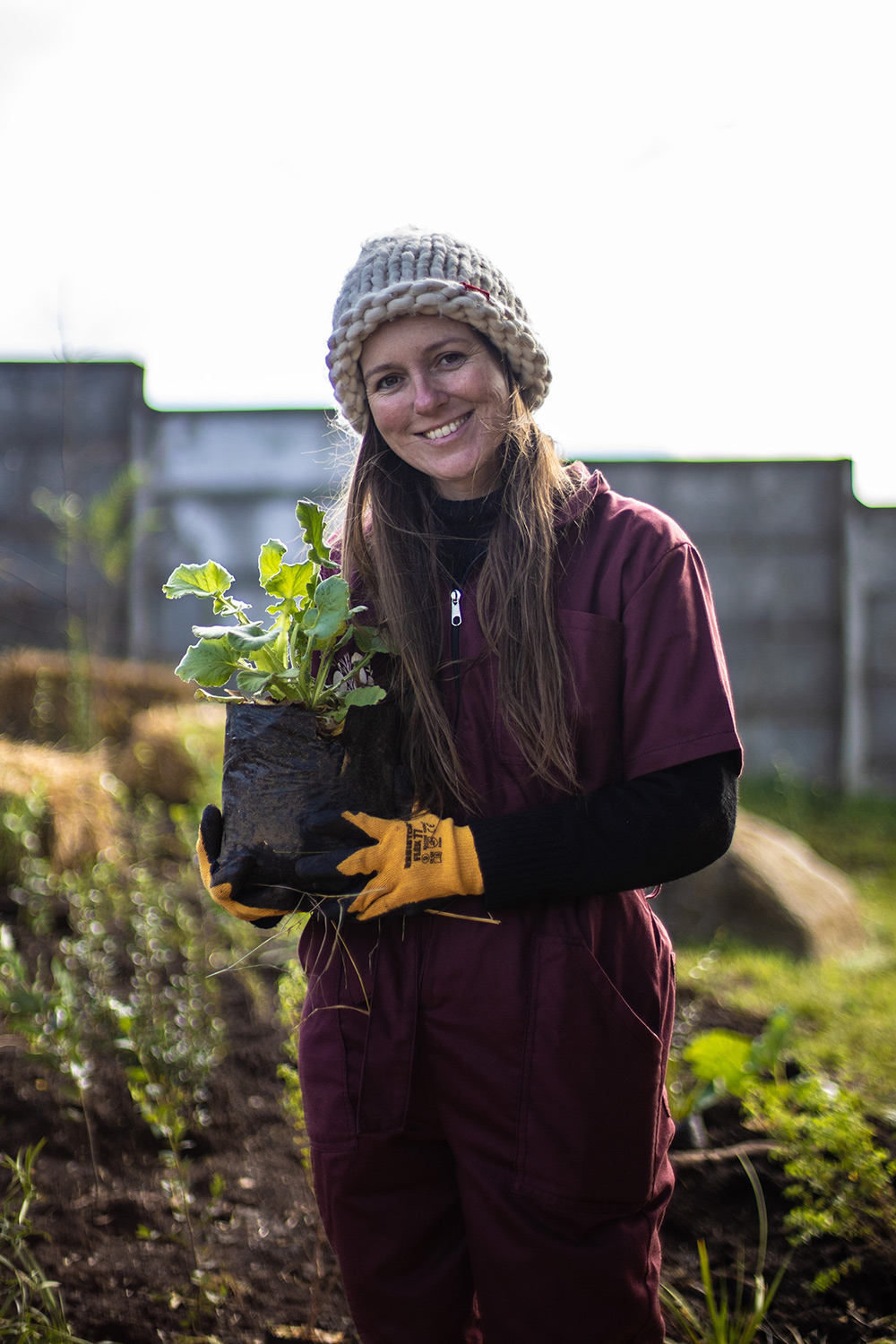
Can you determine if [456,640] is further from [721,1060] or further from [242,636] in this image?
[721,1060]

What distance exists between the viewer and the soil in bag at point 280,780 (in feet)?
3.96

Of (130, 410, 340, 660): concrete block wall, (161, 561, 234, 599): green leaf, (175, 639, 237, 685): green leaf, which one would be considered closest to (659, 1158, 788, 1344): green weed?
(175, 639, 237, 685): green leaf

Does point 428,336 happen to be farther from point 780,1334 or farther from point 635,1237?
point 780,1334

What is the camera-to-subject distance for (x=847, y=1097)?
1852mm

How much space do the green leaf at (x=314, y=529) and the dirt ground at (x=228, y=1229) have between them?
1.07 meters

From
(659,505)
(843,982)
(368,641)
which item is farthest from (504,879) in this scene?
(659,505)

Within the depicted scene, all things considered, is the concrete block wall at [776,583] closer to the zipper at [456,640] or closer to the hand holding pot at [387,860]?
the zipper at [456,640]

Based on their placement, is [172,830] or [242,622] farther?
[172,830]

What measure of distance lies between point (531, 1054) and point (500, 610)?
0.59 metres

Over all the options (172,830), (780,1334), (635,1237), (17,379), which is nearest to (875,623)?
(172,830)

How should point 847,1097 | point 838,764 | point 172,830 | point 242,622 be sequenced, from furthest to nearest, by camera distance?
point 838,764, point 172,830, point 847,1097, point 242,622

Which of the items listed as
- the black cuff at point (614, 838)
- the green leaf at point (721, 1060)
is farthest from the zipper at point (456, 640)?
the green leaf at point (721, 1060)

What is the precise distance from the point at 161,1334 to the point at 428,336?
1688 millimetres

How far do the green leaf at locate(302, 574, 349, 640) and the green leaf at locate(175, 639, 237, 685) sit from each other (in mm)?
116
